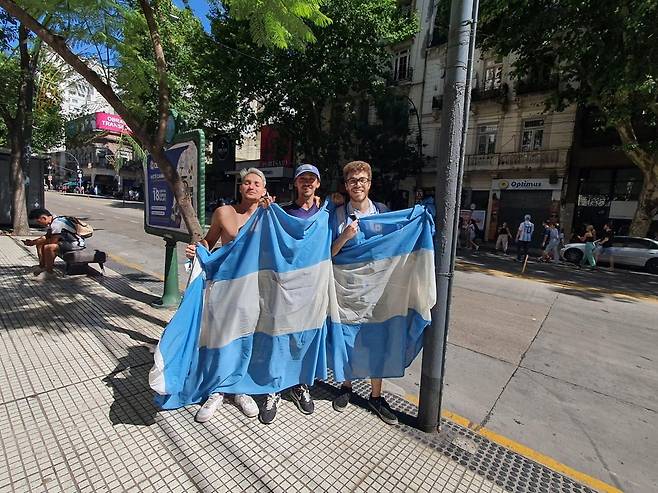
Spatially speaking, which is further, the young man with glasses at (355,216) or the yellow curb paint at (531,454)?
the young man with glasses at (355,216)

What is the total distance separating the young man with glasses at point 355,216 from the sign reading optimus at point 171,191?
2031mm

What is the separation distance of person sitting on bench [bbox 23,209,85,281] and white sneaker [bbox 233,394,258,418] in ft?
17.7

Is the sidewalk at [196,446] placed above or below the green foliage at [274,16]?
below

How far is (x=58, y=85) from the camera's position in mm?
13453

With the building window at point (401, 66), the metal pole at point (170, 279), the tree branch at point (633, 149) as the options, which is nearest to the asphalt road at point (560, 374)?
the metal pole at point (170, 279)

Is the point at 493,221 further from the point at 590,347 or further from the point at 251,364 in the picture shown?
the point at 251,364

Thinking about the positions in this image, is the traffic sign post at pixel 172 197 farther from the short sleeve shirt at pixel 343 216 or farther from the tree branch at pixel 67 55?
the short sleeve shirt at pixel 343 216

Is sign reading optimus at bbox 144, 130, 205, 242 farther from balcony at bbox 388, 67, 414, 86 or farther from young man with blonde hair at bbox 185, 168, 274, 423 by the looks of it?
balcony at bbox 388, 67, 414, 86

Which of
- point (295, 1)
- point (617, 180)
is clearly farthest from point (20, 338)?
point (617, 180)

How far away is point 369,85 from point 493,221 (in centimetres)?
1052

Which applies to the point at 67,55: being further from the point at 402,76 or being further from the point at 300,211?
the point at 402,76

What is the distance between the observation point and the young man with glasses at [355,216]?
9.32 ft

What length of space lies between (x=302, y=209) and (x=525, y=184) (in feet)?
67.3

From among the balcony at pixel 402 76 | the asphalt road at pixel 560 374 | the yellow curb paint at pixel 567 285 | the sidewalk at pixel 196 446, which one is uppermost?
the balcony at pixel 402 76
